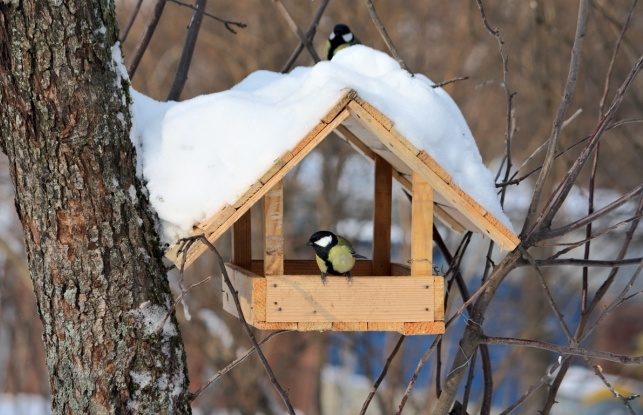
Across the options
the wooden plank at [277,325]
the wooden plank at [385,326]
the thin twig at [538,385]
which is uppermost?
the wooden plank at [277,325]

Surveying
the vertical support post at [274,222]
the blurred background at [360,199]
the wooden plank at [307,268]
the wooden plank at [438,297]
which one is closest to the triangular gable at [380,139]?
the vertical support post at [274,222]

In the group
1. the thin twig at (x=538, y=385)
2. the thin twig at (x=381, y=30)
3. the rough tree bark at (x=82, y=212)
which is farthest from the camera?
the thin twig at (x=381, y=30)

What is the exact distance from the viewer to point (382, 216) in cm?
314

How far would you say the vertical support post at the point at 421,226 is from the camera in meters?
2.51

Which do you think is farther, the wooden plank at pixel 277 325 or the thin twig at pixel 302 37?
the thin twig at pixel 302 37

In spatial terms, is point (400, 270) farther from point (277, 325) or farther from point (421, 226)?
point (277, 325)

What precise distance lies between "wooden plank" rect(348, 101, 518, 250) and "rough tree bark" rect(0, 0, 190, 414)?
676 millimetres

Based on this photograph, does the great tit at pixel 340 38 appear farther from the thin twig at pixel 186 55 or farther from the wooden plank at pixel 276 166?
the wooden plank at pixel 276 166

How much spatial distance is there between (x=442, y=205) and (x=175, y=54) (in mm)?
6917

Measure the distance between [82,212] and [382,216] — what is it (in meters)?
1.33

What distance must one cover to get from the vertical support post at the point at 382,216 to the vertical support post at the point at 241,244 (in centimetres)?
48

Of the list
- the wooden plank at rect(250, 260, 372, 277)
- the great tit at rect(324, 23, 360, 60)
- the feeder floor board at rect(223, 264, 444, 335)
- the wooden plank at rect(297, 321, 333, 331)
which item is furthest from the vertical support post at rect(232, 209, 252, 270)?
the great tit at rect(324, 23, 360, 60)

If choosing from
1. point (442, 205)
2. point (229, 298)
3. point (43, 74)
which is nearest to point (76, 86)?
point (43, 74)

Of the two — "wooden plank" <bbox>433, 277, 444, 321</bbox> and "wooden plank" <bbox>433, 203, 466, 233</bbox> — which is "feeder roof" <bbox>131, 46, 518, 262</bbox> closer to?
"wooden plank" <bbox>433, 277, 444, 321</bbox>
